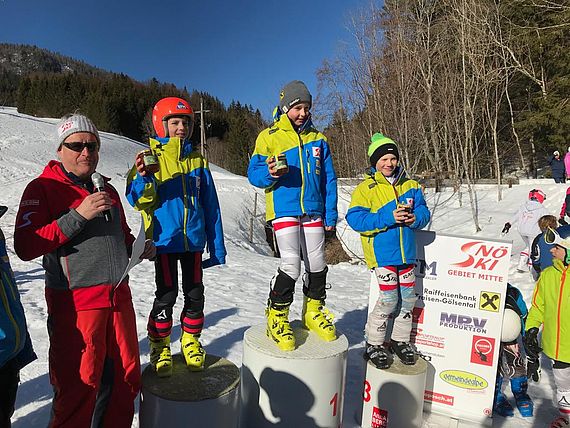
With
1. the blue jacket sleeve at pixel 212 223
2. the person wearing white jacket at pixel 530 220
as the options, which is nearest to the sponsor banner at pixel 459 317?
the blue jacket sleeve at pixel 212 223

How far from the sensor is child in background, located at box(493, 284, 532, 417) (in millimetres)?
3844

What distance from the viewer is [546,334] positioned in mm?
3525

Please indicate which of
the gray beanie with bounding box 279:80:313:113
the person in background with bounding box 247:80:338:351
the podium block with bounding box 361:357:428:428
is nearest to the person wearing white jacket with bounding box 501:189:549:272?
the podium block with bounding box 361:357:428:428

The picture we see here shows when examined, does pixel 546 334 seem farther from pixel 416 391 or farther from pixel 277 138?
pixel 277 138

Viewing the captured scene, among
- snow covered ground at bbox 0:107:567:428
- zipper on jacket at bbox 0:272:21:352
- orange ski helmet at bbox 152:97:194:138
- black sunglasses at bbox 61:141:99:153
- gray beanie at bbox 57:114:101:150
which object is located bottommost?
snow covered ground at bbox 0:107:567:428

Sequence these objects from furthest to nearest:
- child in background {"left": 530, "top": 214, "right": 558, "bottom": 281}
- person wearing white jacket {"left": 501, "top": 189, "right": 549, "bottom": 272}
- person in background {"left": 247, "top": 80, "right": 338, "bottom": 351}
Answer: person wearing white jacket {"left": 501, "top": 189, "right": 549, "bottom": 272}, child in background {"left": 530, "top": 214, "right": 558, "bottom": 281}, person in background {"left": 247, "top": 80, "right": 338, "bottom": 351}

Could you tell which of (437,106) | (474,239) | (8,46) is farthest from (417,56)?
(8,46)

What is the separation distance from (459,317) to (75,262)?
3209 millimetres

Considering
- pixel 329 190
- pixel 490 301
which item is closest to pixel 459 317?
pixel 490 301

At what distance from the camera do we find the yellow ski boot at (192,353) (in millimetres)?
3086

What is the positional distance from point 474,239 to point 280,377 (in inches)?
83.2

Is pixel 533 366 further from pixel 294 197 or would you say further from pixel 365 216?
pixel 294 197

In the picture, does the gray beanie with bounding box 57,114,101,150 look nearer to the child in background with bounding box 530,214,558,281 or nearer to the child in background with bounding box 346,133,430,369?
the child in background with bounding box 346,133,430,369

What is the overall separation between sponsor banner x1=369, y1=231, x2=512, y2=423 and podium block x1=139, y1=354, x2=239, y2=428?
5.54 ft
